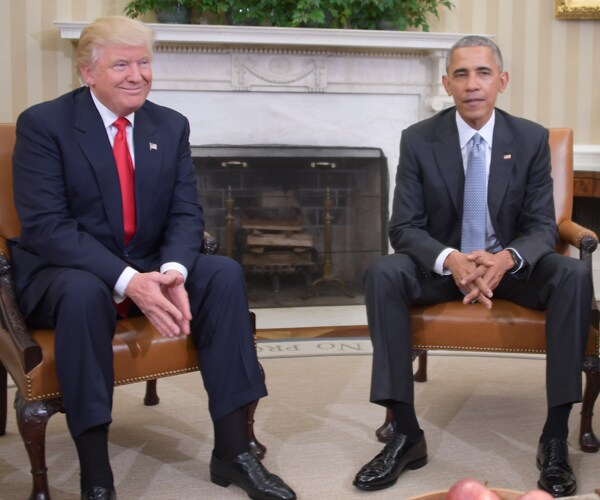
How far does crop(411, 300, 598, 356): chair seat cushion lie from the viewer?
2520mm

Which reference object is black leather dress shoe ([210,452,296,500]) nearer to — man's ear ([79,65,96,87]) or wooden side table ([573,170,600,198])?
man's ear ([79,65,96,87])

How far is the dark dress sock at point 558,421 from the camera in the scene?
240cm

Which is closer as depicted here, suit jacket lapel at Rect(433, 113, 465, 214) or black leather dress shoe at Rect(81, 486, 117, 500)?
black leather dress shoe at Rect(81, 486, 117, 500)

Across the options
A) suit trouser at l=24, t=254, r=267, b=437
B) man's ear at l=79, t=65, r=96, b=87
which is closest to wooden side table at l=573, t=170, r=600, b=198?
suit trouser at l=24, t=254, r=267, b=437

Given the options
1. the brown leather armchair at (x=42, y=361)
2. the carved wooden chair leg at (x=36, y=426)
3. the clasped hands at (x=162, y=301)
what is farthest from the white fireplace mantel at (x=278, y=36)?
the carved wooden chair leg at (x=36, y=426)

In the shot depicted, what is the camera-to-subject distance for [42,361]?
215 centimetres

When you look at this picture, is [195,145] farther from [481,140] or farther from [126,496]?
[126,496]

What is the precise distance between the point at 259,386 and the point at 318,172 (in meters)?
2.78

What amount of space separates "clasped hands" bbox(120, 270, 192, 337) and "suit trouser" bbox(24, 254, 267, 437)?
0.24 feet

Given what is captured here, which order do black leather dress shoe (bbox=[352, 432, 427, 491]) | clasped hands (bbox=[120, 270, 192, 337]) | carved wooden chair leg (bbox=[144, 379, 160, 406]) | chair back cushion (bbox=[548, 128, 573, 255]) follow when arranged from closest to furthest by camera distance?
clasped hands (bbox=[120, 270, 192, 337]), black leather dress shoe (bbox=[352, 432, 427, 491]), chair back cushion (bbox=[548, 128, 573, 255]), carved wooden chair leg (bbox=[144, 379, 160, 406])

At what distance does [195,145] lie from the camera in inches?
191

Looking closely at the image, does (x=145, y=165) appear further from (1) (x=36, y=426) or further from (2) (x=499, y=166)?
(2) (x=499, y=166)

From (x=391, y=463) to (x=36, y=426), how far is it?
38.7 inches

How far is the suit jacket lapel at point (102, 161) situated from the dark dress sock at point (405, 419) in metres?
0.94
